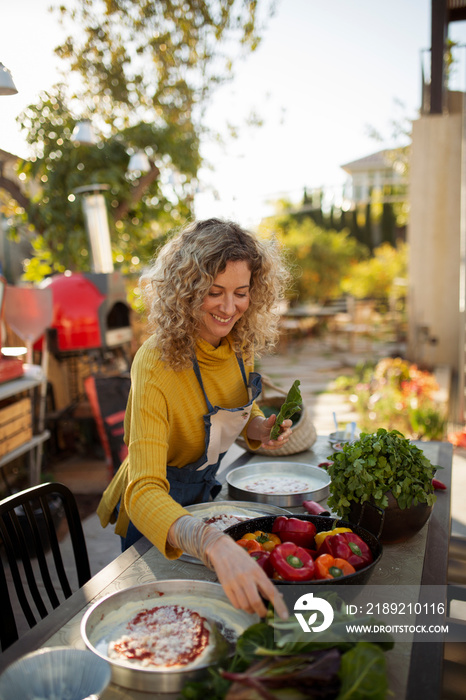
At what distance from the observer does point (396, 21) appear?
32.0 ft

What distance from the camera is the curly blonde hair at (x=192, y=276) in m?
1.86

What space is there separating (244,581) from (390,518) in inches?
25.1

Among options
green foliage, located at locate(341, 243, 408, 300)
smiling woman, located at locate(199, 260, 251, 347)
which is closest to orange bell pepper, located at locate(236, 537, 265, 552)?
smiling woman, located at locate(199, 260, 251, 347)

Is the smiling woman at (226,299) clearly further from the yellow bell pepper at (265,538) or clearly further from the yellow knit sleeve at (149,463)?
the yellow bell pepper at (265,538)

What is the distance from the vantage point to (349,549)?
143 centimetres

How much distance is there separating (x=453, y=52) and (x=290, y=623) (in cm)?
1105

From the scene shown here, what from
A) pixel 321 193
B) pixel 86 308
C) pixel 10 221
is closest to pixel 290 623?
pixel 86 308

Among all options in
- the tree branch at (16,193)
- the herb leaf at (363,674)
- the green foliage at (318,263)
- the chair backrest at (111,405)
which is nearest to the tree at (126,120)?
the tree branch at (16,193)

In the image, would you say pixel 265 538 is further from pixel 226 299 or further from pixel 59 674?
pixel 226 299

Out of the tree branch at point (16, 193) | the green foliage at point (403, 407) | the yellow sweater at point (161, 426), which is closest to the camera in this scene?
the yellow sweater at point (161, 426)

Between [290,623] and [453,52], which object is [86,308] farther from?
[453,52]

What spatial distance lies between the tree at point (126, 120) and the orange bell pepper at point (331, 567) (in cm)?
704

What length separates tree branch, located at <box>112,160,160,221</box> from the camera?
854cm

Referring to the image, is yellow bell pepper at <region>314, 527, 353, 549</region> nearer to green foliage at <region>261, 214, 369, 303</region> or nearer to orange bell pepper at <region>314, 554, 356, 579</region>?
orange bell pepper at <region>314, 554, 356, 579</region>
